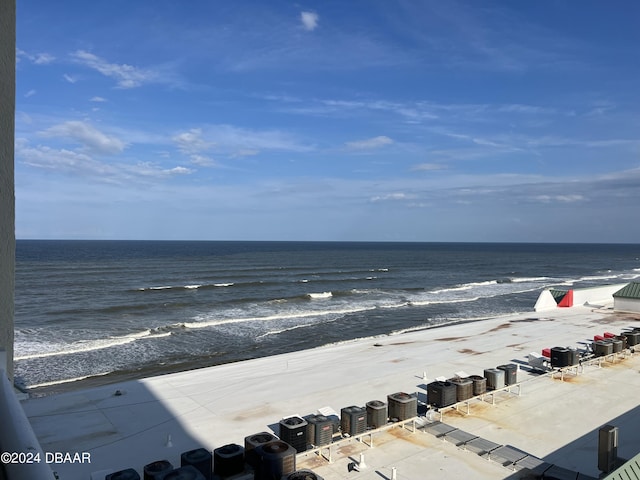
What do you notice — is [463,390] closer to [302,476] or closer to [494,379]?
[494,379]

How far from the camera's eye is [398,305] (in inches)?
1813

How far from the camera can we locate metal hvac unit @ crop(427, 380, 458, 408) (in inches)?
470

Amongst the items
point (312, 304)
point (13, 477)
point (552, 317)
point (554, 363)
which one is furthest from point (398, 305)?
point (13, 477)

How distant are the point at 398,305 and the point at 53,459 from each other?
38.4 metres

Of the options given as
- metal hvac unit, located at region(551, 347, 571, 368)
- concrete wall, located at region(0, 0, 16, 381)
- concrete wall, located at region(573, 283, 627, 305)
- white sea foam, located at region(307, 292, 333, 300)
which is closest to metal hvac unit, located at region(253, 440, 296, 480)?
concrete wall, located at region(0, 0, 16, 381)

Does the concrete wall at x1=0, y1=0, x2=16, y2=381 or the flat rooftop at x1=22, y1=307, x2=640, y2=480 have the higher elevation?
the concrete wall at x1=0, y1=0, x2=16, y2=381

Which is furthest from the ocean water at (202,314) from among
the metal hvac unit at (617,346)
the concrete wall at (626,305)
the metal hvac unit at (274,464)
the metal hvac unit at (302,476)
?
the metal hvac unit at (302,476)

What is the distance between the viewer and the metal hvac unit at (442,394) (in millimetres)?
11938

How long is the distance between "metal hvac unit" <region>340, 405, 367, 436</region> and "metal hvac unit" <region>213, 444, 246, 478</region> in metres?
2.61

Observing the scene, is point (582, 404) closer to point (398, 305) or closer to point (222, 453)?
point (222, 453)

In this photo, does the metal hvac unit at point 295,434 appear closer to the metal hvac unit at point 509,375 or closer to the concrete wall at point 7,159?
the concrete wall at point 7,159

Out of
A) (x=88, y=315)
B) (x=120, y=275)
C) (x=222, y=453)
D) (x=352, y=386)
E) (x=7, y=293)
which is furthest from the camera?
(x=120, y=275)

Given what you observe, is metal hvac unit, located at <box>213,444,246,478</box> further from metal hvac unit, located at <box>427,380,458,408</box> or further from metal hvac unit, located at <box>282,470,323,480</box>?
metal hvac unit, located at <box>427,380,458,408</box>

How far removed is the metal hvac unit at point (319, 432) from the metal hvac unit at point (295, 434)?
121 mm
